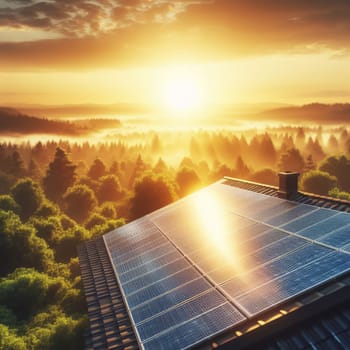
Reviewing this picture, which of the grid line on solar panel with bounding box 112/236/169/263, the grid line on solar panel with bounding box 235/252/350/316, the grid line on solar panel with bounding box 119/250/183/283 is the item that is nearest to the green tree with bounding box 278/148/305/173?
the grid line on solar panel with bounding box 112/236/169/263

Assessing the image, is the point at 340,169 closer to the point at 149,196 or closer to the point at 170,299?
the point at 149,196

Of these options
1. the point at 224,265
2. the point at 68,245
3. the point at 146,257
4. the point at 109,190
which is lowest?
the point at 109,190

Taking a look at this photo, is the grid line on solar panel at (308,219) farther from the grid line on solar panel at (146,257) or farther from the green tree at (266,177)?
the green tree at (266,177)

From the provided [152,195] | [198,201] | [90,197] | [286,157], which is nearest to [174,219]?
[198,201]

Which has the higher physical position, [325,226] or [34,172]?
[325,226]

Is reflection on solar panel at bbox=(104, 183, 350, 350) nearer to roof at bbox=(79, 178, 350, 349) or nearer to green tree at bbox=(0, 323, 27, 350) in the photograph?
roof at bbox=(79, 178, 350, 349)

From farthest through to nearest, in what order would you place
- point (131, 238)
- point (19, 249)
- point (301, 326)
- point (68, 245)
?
point (68, 245) → point (19, 249) → point (131, 238) → point (301, 326)

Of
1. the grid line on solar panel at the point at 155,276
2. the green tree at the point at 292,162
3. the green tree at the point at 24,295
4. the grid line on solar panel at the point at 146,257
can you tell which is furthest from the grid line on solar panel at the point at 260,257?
the green tree at the point at 292,162

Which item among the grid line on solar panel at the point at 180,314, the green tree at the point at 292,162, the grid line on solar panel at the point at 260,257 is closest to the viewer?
the grid line on solar panel at the point at 180,314

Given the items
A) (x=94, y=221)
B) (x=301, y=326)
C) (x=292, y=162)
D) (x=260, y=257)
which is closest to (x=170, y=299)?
(x=260, y=257)
